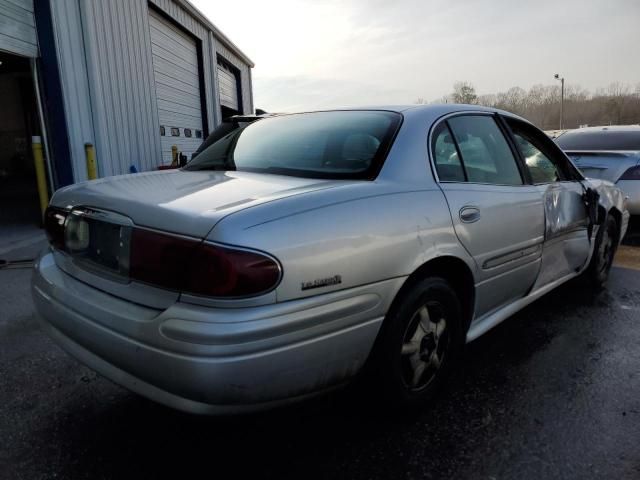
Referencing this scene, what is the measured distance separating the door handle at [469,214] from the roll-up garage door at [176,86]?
8.63 m

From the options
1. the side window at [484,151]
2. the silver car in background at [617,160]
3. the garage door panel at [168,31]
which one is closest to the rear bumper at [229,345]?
the side window at [484,151]

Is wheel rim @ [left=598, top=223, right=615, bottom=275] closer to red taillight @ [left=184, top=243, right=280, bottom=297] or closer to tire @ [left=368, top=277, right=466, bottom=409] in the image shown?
tire @ [left=368, top=277, right=466, bottom=409]

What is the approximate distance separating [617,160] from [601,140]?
1036 millimetres

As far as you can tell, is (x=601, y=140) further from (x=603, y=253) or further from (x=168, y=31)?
(x=168, y=31)

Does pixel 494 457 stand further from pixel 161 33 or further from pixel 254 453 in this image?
pixel 161 33

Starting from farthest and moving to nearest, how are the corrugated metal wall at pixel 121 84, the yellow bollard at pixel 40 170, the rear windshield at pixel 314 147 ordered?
the corrugated metal wall at pixel 121 84 < the yellow bollard at pixel 40 170 < the rear windshield at pixel 314 147

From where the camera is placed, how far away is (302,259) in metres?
1.57

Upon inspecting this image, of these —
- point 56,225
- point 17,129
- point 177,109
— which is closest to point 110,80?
point 177,109

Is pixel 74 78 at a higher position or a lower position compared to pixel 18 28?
lower

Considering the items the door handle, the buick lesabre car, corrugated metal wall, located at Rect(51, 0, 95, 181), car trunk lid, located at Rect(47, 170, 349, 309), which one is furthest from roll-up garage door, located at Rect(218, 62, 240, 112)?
the door handle

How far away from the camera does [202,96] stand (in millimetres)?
12273

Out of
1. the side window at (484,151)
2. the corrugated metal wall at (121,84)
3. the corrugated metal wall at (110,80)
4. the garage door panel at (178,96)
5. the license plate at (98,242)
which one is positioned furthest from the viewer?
the garage door panel at (178,96)

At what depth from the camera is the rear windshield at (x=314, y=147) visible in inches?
85.4

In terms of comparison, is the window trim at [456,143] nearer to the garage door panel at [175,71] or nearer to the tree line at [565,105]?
the garage door panel at [175,71]
